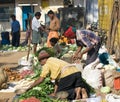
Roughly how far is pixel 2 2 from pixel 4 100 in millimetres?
26402

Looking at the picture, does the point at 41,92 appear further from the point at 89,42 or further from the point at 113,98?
the point at 89,42

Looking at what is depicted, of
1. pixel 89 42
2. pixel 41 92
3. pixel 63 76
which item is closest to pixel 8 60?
pixel 89 42

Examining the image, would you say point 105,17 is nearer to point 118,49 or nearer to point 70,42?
point 70,42

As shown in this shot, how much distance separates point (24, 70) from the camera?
1305cm

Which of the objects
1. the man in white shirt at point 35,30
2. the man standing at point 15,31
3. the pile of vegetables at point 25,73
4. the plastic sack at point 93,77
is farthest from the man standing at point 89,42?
the man standing at point 15,31

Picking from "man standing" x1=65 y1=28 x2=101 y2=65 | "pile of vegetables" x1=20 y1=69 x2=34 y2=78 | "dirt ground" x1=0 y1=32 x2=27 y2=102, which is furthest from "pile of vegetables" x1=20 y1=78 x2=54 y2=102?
"pile of vegetables" x1=20 y1=69 x2=34 y2=78

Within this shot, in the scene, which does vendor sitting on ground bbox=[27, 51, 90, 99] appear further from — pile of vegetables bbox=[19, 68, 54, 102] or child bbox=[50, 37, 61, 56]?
child bbox=[50, 37, 61, 56]

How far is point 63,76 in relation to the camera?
860 cm

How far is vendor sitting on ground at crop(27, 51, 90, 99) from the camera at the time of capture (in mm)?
8359

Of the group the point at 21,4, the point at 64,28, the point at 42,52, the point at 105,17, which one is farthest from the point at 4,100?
the point at 21,4

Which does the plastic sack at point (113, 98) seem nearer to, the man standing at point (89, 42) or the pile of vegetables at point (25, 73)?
the man standing at point (89, 42)

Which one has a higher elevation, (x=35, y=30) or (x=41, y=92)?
(x=35, y=30)

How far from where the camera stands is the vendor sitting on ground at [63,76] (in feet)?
27.4

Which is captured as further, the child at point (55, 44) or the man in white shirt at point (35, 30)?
the man in white shirt at point (35, 30)
